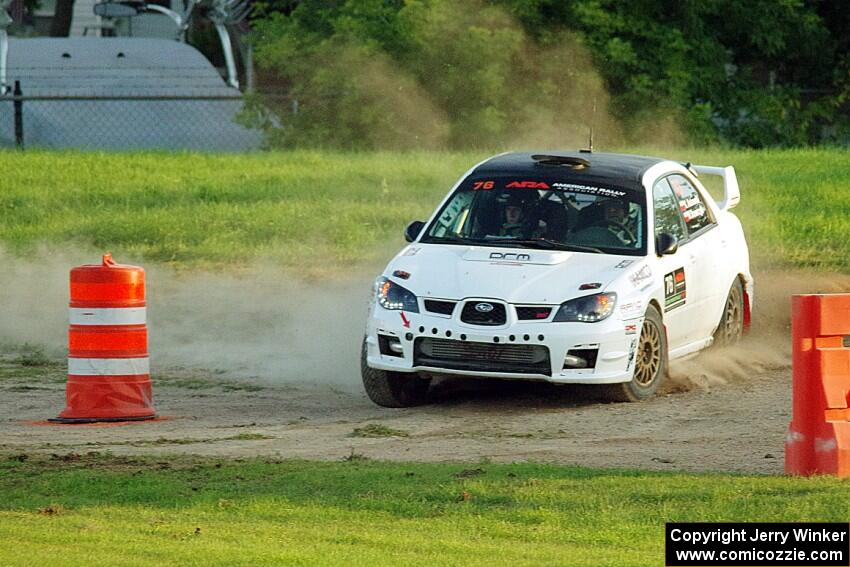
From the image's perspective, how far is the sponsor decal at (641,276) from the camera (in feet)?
36.1

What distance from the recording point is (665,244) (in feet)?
37.4

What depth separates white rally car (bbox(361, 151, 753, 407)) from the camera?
10.6 metres

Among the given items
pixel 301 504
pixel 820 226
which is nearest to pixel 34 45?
pixel 820 226

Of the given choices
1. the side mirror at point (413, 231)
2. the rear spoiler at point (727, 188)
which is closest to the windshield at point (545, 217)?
the side mirror at point (413, 231)

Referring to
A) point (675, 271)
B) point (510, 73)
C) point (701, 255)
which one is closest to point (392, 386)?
point (675, 271)

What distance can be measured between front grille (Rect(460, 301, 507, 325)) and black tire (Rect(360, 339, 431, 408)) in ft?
1.96

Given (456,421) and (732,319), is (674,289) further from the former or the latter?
(456,421)

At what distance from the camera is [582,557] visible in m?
6.71

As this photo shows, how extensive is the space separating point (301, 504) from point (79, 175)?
53.0 ft

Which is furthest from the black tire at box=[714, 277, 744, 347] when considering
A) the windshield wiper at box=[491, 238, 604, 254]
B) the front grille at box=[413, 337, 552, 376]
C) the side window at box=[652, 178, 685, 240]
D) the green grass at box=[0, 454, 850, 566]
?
the green grass at box=[0, 454, 850, 566]

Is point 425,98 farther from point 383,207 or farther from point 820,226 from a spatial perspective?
point 820,226

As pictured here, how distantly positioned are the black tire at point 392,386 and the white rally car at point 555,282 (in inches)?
0.4

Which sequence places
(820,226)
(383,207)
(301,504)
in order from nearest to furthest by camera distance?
(301,504)
(820,226)
(383,207)

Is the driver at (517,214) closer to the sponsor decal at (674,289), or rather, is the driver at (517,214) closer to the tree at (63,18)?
the sponsor decal at (674,289)
